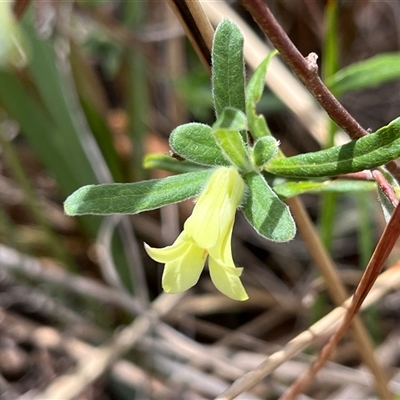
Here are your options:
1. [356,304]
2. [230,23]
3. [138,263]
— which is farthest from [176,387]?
[230,23]

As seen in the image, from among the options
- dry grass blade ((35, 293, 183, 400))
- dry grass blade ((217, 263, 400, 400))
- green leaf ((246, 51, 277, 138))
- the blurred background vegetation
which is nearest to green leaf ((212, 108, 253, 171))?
green leaf ((246, 51, 277, 138))

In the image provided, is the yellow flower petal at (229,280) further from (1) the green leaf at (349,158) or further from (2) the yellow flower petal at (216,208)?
(1) the green leaf at (349,158)

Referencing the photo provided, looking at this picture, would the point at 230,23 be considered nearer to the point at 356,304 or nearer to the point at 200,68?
the point at 356,304

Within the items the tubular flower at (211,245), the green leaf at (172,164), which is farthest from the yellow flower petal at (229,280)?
the green leaf at (172,164)

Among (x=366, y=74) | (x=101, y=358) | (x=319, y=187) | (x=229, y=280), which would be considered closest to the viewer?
(x=229, y=280)

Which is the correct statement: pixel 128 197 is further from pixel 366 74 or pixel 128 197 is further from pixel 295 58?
pixel 366 74

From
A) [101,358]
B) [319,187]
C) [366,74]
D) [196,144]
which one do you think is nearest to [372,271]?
[319,187]

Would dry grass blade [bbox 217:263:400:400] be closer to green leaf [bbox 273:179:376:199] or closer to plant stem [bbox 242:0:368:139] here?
green leaf [bbox 273:179:376:199]
